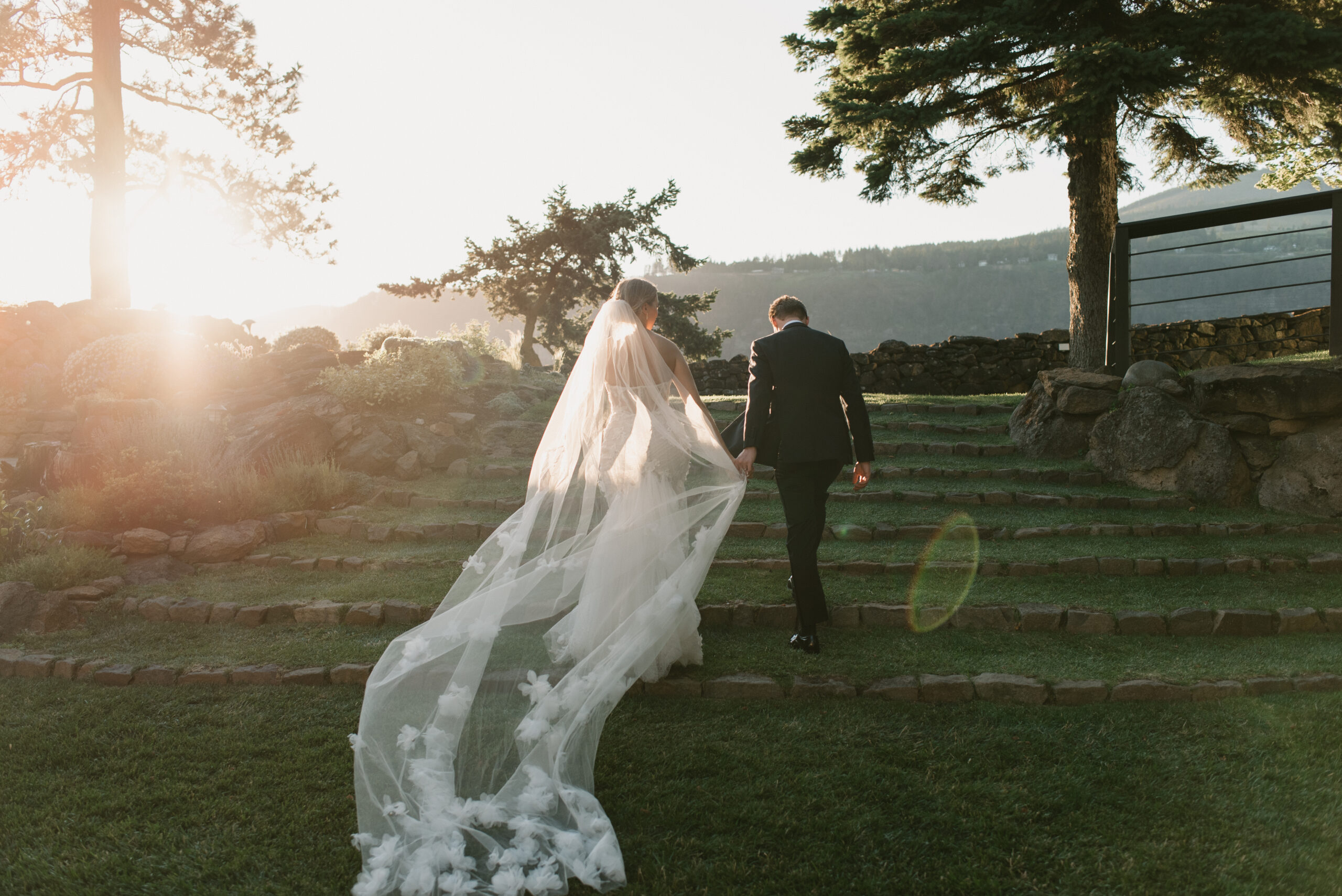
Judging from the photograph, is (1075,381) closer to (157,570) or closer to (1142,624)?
(1142,624)

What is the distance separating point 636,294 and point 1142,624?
3.69 metres

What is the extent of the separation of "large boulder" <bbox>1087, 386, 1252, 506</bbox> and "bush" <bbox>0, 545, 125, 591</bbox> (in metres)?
9.03

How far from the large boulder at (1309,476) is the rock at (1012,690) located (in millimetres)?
4666

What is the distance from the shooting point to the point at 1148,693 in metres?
3.85

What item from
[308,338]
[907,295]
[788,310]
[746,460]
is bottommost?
[746,460]

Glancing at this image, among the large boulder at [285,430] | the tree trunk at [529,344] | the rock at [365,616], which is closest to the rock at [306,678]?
the rock at [365,616]

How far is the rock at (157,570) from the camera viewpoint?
19.7ft

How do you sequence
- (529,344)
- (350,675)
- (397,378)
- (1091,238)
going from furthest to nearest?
(529,344)
(1091,238)
(397,378)
(350,675)

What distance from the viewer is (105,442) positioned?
25.2 ft

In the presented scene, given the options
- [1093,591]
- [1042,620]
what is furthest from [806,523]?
[1093,591]

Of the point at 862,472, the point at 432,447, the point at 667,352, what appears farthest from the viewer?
the point at 432,447

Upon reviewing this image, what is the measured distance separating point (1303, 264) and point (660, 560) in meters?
81.2

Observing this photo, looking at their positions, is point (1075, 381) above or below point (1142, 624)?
above

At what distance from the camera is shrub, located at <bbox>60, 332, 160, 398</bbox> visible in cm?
1008
